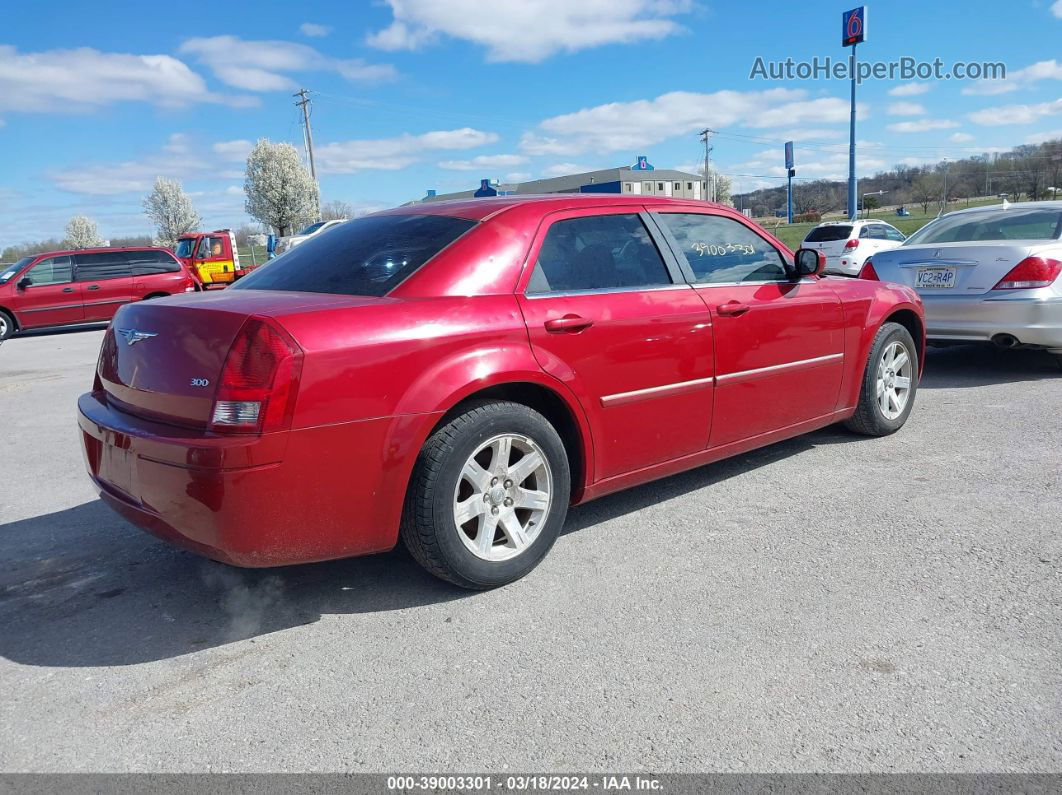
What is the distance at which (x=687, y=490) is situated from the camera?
14.6 feet

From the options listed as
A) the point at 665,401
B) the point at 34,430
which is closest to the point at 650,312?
the point at 665,401

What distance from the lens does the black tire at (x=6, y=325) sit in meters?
15.1

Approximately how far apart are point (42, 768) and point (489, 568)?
5.13 feet

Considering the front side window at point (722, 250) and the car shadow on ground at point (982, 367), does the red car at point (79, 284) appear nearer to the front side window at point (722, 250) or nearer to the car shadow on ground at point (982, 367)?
the car shadow on ground at point (982, 367)

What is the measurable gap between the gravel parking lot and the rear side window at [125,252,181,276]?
45.8 ft

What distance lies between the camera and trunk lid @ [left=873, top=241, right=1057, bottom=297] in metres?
6.89

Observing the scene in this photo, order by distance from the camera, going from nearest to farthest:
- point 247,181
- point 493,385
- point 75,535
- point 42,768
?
Answer: point 42,768 < point 493,385 < point 75,535 < point 247,181

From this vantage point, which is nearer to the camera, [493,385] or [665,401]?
[493,385]

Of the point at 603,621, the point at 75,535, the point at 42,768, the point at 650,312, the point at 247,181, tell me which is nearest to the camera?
the point at 42,768

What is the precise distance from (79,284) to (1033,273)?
1598cm

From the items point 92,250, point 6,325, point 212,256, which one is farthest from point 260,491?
point 212,256

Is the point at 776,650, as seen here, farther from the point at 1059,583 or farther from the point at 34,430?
the point at 34,430

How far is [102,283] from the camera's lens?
1633cm

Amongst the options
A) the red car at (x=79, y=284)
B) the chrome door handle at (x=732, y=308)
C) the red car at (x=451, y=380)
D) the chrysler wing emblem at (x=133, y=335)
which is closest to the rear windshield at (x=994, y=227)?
the red car at (x=451, y=380)
